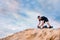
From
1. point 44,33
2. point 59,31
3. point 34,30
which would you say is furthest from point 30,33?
point 59,31

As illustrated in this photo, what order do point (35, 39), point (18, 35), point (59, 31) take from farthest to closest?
point (18, 35) < point (35, 39) < point (59, 31)

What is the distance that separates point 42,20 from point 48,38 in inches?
168

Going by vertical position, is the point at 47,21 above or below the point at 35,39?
above

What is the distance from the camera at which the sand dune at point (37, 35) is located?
2458cm

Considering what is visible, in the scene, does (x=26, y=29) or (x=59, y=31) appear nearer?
(x=59, y=31)

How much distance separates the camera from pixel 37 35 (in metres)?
26.5

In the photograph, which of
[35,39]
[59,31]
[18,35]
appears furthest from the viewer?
[18,35]

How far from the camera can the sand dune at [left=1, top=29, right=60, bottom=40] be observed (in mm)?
24575

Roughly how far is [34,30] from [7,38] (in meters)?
4.58

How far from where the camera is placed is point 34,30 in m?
27.3

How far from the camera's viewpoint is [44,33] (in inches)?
1015

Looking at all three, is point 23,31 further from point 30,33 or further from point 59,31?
point 59,31

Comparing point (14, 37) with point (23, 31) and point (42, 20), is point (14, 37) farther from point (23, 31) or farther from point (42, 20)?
point (42, 20)

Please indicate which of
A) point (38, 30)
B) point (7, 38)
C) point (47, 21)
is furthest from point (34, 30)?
point (7, 38)
